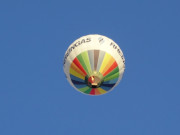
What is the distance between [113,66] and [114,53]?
131cm

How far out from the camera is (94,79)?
65.7m

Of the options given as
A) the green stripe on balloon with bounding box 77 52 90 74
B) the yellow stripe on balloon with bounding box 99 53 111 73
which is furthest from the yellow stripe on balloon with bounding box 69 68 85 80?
the yellow stripe on balloon with bounding box 99 53 111 73

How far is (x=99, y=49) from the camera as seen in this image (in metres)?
66.1

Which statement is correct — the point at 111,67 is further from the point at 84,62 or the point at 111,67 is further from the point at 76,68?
the point at 76,68

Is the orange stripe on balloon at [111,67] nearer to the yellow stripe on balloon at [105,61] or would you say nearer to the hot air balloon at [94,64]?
the hot air balloon at [94,64]

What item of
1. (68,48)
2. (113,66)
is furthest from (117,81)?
(68,48)

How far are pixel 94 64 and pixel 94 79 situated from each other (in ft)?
4.89

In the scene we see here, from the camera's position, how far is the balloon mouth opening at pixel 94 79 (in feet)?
216

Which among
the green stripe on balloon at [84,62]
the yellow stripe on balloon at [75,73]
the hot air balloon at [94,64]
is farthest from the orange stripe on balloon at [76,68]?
the green stripe on balloon at [84,62]

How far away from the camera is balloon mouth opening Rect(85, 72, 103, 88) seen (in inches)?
2589

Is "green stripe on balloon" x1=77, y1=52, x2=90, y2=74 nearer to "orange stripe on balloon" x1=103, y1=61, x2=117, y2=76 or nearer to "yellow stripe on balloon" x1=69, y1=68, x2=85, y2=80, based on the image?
"yellow stripe on balloon" x1=69, y1=68, x2=85, y2=80

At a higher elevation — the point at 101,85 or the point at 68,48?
the point at 68,48

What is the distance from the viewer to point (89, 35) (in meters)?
68.4

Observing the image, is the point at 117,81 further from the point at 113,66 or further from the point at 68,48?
the point at 68,48
